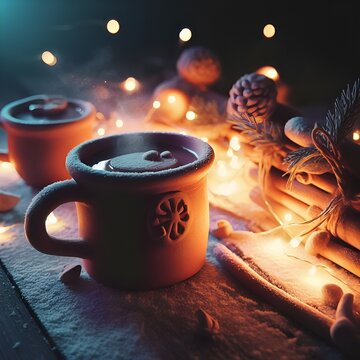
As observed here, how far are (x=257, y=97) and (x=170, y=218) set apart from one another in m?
0.46

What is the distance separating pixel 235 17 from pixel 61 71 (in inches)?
29.7

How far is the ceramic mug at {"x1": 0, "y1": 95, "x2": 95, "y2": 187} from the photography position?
3.88 ft

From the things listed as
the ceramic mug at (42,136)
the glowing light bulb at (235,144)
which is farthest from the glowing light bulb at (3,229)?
the glowing light bulb at (235,144)

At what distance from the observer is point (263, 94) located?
3.62 ft

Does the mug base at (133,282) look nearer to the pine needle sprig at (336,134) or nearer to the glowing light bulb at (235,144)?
the pine needle sprig at (336,134)

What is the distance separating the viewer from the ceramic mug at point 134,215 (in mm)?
776

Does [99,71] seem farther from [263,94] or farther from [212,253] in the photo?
[212,253]

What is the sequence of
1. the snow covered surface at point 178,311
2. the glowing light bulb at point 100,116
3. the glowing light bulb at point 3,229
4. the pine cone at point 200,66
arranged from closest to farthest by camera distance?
the snow covered surface at point 178,311, the glowing light bulb at point 3,229, the pine cone at point 200,66, the glowing light bulb at point 100,116

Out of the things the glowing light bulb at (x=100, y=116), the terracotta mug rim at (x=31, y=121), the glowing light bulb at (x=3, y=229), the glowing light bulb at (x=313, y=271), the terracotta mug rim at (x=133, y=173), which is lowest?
the glowing light bulb at (x=3, y=229)

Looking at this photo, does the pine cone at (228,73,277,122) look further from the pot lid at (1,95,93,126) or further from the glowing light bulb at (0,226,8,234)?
the glowing light bulb at (0,226,8,234)

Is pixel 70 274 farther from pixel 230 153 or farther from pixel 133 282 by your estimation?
pixel 230 153

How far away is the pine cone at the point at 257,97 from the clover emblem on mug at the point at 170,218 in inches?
15.3

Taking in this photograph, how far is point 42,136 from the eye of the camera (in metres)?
1.18

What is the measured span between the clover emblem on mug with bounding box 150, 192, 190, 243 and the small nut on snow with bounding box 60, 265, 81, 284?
205 mm
